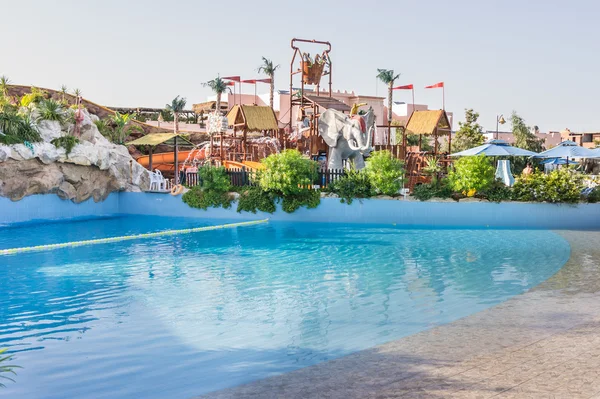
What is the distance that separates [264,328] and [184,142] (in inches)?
794

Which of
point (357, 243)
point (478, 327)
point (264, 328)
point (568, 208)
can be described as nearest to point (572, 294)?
point (478, 327)

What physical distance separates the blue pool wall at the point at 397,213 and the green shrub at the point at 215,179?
901mm

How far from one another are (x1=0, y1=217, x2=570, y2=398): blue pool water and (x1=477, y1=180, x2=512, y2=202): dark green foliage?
8.99 feet

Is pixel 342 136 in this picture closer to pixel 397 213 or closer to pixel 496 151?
pixel 397 213

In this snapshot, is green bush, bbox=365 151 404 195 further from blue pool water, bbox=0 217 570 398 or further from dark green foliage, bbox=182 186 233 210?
dark green foliage, bbox=182 186 233 210

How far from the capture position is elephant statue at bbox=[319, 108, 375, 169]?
2472 cm

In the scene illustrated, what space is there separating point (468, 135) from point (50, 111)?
26377 mm

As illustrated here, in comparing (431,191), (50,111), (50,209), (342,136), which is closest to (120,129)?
(50,111)

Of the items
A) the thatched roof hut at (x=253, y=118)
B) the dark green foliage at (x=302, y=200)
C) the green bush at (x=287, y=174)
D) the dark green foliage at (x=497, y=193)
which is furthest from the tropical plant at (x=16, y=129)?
the dark green foliage at (x=497, y=193)

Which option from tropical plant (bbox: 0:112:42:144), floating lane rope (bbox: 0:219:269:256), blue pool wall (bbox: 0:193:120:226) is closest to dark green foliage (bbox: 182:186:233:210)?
floating lane rope (bbox: 0:219:269:256)

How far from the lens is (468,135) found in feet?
128

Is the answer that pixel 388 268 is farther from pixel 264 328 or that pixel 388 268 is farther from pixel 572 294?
pixel 264 328

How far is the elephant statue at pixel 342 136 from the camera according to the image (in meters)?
24.7

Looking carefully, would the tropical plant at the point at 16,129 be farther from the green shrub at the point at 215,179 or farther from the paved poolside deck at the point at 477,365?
the paved poolside deck at the point at 477,365
